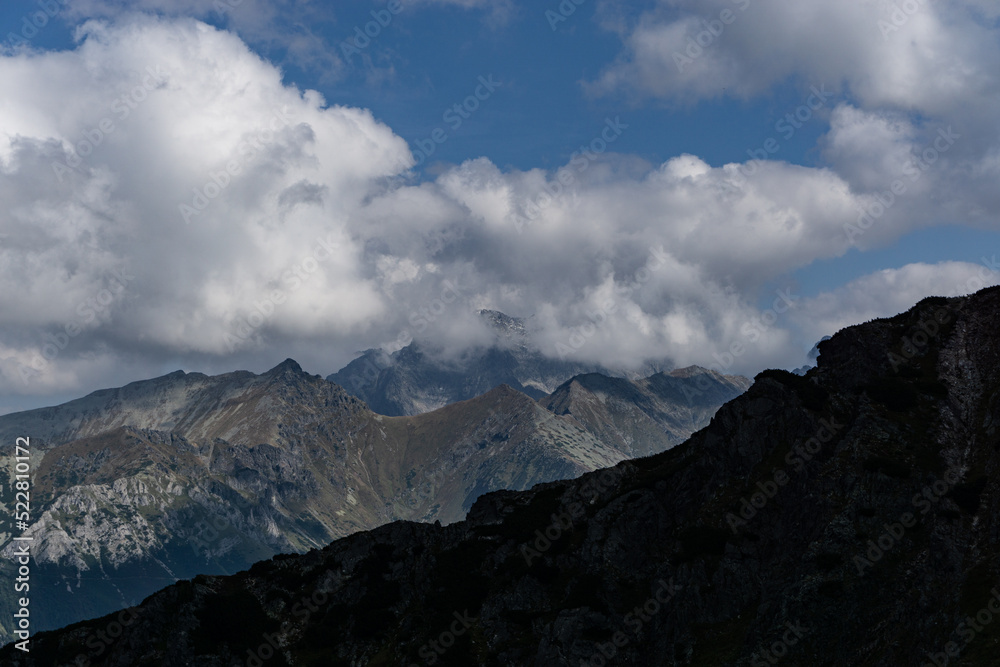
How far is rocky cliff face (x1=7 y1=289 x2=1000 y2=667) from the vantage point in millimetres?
83500

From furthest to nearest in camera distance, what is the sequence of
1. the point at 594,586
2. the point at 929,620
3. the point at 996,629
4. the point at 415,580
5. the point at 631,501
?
the point at 415,580
the point at 631,501
the point at 594,586
the point at 929,620
the point at 996,629

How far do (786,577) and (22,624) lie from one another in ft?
531

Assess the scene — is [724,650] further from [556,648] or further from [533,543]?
[533,543]

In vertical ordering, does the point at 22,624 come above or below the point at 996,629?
above

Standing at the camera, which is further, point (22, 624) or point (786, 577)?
point (22, 624)

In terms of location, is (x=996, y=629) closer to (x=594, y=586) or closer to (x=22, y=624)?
(x=594, y=586)

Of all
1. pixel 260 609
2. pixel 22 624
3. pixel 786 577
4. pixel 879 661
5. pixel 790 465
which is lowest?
pixel 879 661

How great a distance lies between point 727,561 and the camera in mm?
100562

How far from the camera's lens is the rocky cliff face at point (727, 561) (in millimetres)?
83500

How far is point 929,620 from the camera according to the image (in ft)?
245

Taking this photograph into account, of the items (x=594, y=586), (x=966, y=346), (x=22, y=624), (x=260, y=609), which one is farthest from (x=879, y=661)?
(x=22, y=624)

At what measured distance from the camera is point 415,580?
128750mm

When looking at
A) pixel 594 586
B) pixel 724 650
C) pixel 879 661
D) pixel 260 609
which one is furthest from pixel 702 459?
pixel 260 609

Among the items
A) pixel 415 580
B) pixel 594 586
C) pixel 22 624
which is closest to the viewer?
pixel 594 586
